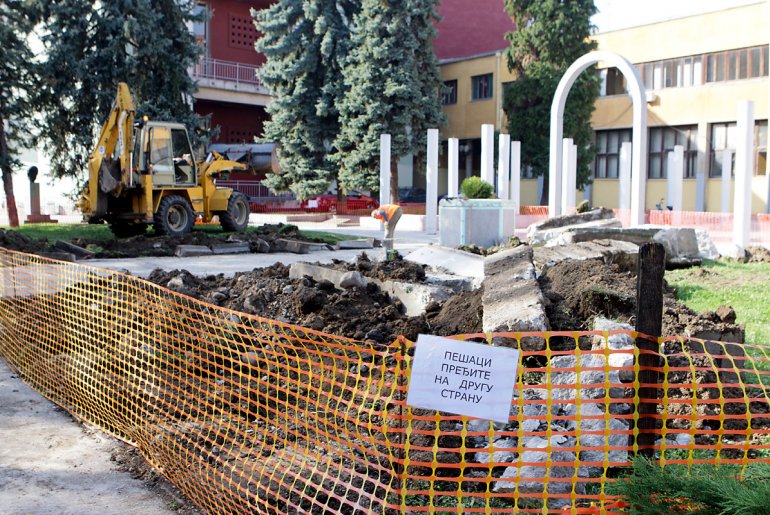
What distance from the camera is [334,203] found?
36562 mm

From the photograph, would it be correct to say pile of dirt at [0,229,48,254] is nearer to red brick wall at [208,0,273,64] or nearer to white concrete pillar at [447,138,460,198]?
white concrete pillar at [447,138,460,198]

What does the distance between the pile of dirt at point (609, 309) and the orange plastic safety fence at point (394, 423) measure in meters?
0.28

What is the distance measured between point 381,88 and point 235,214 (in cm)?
1337

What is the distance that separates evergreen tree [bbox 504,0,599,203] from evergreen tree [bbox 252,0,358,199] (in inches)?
316

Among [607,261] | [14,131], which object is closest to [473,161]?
[14,131]

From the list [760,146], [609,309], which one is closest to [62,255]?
[609,309]

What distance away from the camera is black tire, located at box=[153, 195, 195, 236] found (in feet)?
A: 62.9

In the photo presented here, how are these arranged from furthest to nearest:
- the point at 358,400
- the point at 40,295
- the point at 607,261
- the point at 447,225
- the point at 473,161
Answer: the point at 473,161 → the point at 447,225 → the point at 607,261 → the point at 40,295 → the point at 358,400

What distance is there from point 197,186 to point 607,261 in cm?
1225

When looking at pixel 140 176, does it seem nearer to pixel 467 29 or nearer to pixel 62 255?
pixel 62 255

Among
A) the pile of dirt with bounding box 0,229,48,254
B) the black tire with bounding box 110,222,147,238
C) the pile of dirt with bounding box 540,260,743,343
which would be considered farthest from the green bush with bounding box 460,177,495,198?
the pile of dirt with bounding box 540,260,743,343

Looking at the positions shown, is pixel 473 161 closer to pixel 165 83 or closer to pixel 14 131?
pixel 165 83

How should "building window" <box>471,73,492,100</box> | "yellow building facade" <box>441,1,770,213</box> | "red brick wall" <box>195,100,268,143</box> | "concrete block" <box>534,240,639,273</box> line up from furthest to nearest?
"building window" <box>471,73,492,100</box>, "red brick wall" <box>195,100,268,143</box>, "yellow building facade" <box>441,1,770,213</box>, "concrete block" <box>534,240,639,273</box>

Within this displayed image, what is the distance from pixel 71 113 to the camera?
2634cm
